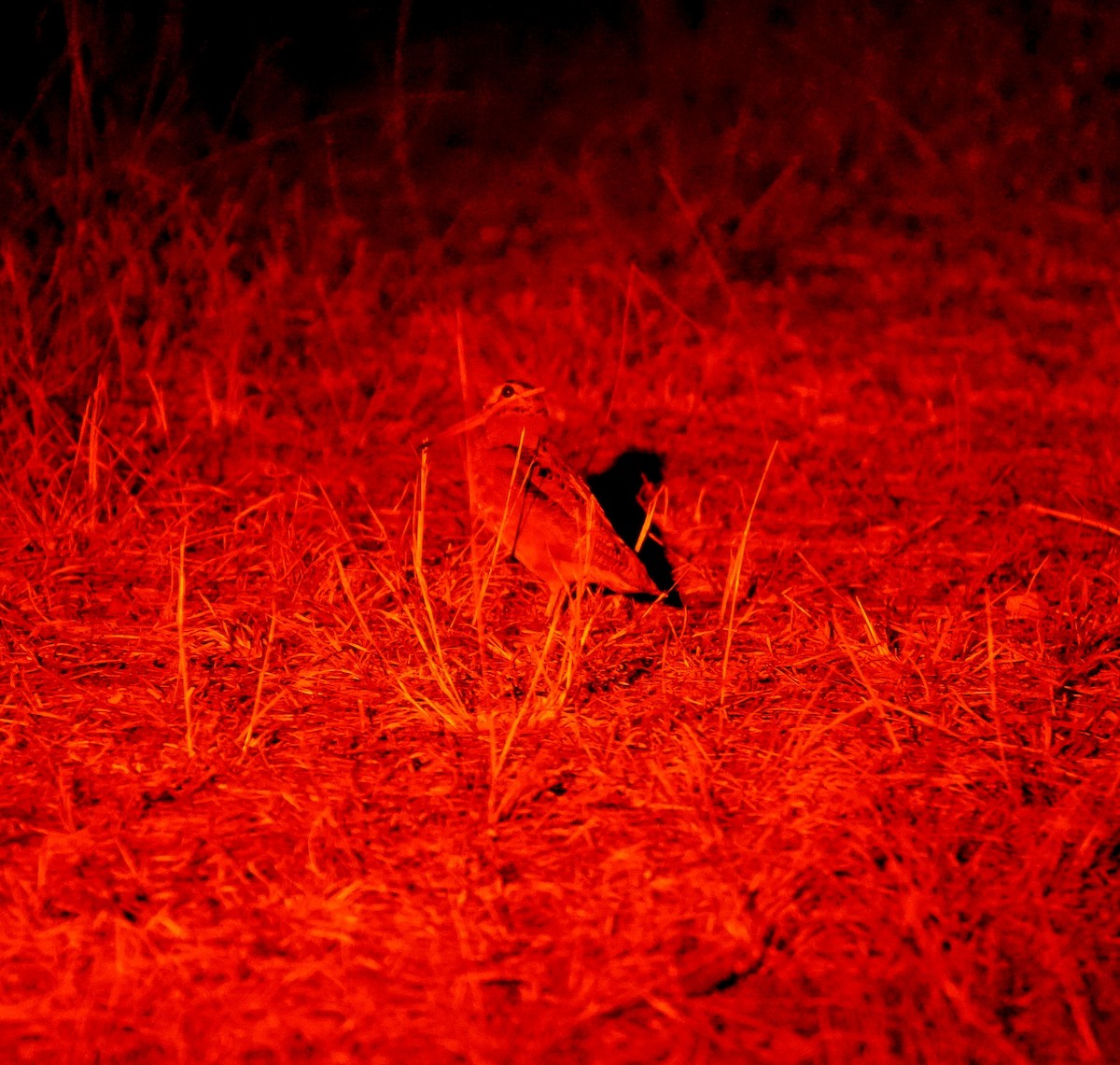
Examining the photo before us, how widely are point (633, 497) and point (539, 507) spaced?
924 mm

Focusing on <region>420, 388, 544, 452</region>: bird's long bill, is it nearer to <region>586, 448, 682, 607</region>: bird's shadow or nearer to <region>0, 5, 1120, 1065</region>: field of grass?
<region>0, 5, 1120, 1065</region>: field of grass

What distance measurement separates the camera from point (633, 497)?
4.88m

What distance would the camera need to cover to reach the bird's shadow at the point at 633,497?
4.38 meters

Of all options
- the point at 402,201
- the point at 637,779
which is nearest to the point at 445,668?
the point at 637,779

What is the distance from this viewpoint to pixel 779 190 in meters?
7.61

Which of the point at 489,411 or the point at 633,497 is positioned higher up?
the point at 489,411

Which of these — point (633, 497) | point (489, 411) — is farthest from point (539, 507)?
point (633, 497)

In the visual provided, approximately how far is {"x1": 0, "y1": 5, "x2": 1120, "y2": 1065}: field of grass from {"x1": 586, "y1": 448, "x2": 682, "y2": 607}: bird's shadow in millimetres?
29

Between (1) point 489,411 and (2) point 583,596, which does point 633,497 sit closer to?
(1) point 489,411

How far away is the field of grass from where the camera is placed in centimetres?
240

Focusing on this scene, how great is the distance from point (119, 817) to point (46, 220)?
170 inches

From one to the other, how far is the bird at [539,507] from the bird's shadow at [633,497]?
0.33 m

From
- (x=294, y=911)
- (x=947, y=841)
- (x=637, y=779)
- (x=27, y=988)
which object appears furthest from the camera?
(x=637, y=779)

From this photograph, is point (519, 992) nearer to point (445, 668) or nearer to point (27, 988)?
point (27, 988)
